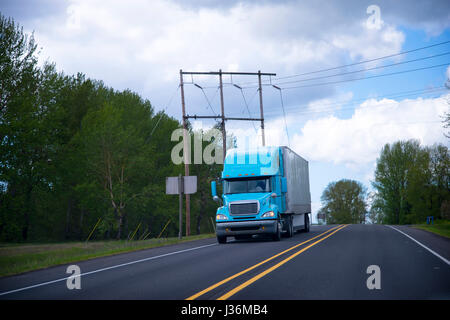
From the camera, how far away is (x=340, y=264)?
37.1ft

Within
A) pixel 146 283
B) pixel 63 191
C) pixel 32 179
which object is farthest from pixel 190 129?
pixel 146 283

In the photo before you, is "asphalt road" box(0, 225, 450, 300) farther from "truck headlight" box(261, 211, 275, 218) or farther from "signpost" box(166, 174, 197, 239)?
"signpost" box(166, 174, 197, 239)

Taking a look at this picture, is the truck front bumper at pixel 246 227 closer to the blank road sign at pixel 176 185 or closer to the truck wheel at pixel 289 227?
the truck wheel at pixel 289 227

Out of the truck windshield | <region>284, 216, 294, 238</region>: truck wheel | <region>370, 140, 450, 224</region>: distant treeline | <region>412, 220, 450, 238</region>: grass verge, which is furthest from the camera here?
<region>370, 140, 450, 224</region>: distant treeline

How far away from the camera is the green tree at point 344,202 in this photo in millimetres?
99125

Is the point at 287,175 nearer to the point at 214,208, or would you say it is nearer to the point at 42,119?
the point at 42,119

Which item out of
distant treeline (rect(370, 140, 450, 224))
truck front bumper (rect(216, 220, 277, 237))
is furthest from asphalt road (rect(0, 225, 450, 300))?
distant treeline (rect(370, 140, 450, 224))

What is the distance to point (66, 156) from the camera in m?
43.2

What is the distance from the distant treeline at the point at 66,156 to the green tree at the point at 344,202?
Result: 5479 cm

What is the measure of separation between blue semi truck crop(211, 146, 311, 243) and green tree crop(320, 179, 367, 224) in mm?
79017

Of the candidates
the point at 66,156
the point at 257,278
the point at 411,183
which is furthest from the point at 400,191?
the point at 257,278

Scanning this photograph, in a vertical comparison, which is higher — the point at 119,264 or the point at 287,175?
the point at 287,175

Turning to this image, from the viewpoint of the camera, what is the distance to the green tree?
99.1m

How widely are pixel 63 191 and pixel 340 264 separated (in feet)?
124
